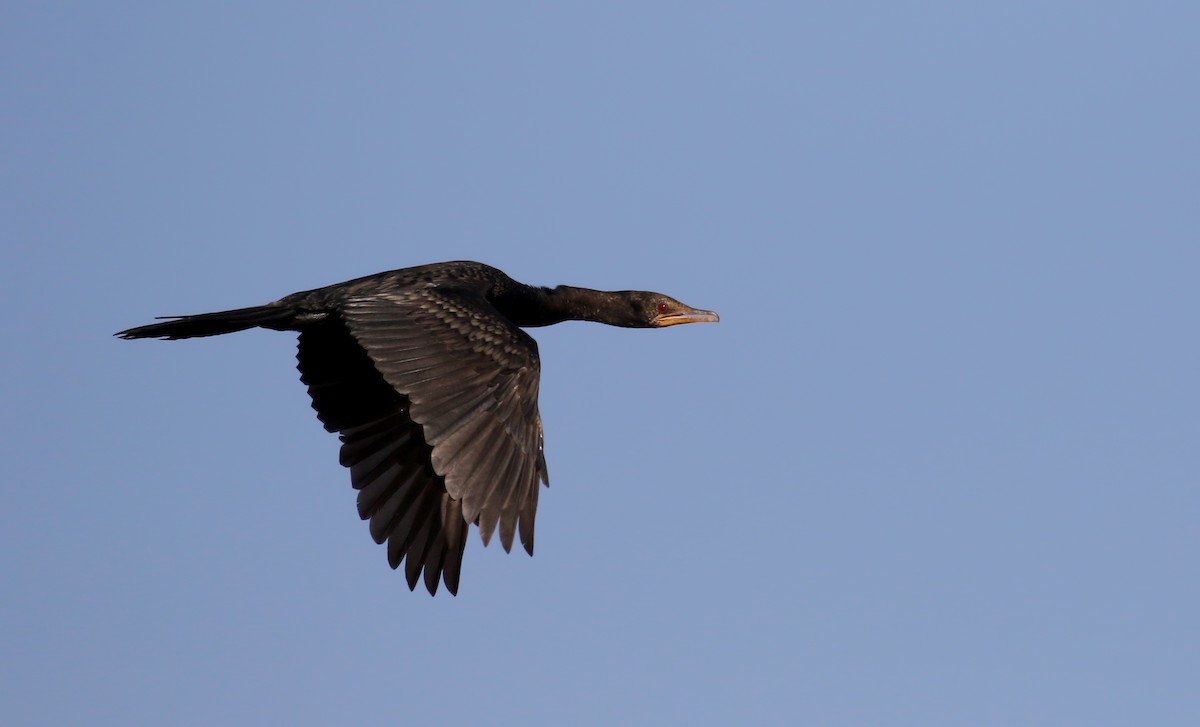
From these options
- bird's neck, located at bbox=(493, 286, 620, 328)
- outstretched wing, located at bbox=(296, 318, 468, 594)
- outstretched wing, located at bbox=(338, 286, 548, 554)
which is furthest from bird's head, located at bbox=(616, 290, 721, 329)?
outstretched wing, located at bbox=(338, 286, 548, 554)

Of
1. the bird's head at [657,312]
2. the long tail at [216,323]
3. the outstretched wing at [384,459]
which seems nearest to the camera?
the long tail at [216,323]

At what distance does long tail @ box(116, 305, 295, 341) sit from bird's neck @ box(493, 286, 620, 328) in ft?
6.84

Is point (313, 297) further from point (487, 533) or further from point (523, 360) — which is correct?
point (487, 533)

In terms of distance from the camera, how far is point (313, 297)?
38.9 feet

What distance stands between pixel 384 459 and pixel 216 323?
1699mm

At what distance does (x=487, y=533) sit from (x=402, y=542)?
2378 millimetres

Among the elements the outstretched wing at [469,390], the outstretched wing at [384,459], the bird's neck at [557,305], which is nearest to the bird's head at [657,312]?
the bird's neck at [557,305]

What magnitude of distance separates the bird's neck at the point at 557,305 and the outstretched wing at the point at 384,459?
1351mm

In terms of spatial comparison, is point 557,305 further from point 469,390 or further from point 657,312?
point 469,390

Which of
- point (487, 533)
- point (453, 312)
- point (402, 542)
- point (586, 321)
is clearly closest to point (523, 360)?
point (453, 312)

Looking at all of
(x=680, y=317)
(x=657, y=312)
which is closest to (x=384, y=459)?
(x=657, y=312)

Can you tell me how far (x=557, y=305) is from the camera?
44.4 feet

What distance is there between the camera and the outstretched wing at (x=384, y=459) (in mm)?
12148

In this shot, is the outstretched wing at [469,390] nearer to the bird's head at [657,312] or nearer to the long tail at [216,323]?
the long tail at [216,323]
